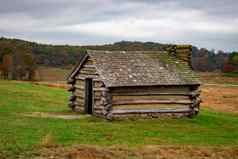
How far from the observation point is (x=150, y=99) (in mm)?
25734

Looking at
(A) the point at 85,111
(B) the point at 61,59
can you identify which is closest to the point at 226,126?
(A) the point at 85,111

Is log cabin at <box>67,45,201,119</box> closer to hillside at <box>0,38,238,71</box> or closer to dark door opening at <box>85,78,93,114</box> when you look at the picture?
dark door opening at <box>85,78,93,114</box>

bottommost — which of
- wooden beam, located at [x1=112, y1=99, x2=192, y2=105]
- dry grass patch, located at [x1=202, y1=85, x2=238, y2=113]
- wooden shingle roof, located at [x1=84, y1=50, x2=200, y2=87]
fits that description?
dry grass patch, located at [x1=202, y1=85, x2=238, y2=113]

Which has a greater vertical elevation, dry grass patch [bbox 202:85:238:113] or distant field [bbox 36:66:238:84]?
dry grass patch [bbox 202:85:238:113]

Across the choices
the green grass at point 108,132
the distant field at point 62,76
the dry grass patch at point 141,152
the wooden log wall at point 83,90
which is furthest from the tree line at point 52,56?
the dry grass patch at point 141,152

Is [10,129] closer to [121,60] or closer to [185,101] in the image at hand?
[121,60]

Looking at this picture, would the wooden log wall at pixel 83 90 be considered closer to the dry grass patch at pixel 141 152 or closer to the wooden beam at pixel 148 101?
the wooden beam at pixel 148 101

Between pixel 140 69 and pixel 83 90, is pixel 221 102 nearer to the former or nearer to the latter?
pixel 140 69

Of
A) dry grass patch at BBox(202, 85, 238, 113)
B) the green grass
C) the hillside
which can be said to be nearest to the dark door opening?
the green grass

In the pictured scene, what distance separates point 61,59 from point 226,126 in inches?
4284

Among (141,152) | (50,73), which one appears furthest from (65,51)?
(141,152)

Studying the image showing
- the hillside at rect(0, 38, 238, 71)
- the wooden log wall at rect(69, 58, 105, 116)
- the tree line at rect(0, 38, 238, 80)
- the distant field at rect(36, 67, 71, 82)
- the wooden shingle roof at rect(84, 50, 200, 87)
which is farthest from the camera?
the hillside at rect(0, 38, 238, 71)

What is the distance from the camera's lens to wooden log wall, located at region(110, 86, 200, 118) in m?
25.0

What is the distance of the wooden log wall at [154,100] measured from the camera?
984 inches
